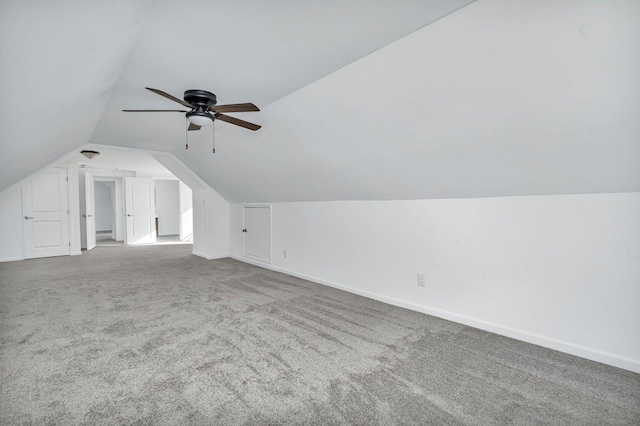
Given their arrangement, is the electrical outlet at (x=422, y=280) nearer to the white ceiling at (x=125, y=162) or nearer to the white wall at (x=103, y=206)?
the white ceiling at (x=125, y=162)

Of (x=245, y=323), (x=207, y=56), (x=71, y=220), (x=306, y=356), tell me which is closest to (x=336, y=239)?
(x=245, y=323)

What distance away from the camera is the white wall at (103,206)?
12984mm

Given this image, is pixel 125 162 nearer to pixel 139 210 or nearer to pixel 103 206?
pixel 139 210

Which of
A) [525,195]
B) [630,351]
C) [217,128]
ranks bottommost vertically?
[630,351]

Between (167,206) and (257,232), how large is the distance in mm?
7507

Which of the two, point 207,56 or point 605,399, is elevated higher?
point 207,56

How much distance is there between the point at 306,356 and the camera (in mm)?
2213

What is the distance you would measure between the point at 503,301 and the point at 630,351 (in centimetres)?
81

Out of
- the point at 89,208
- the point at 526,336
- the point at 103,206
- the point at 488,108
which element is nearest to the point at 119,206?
the point at 89,208

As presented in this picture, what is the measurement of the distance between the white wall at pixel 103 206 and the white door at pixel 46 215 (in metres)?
7.25

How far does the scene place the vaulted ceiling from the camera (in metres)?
1.49

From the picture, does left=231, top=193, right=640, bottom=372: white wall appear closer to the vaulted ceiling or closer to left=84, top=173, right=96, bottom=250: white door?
the vaulted ceiling

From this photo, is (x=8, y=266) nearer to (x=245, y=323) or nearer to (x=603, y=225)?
(x=245, y=323)

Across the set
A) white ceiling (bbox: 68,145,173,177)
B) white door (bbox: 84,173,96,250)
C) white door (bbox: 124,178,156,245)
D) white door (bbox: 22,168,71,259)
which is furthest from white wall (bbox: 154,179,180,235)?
white door (bbox: 22,168,71,259)
